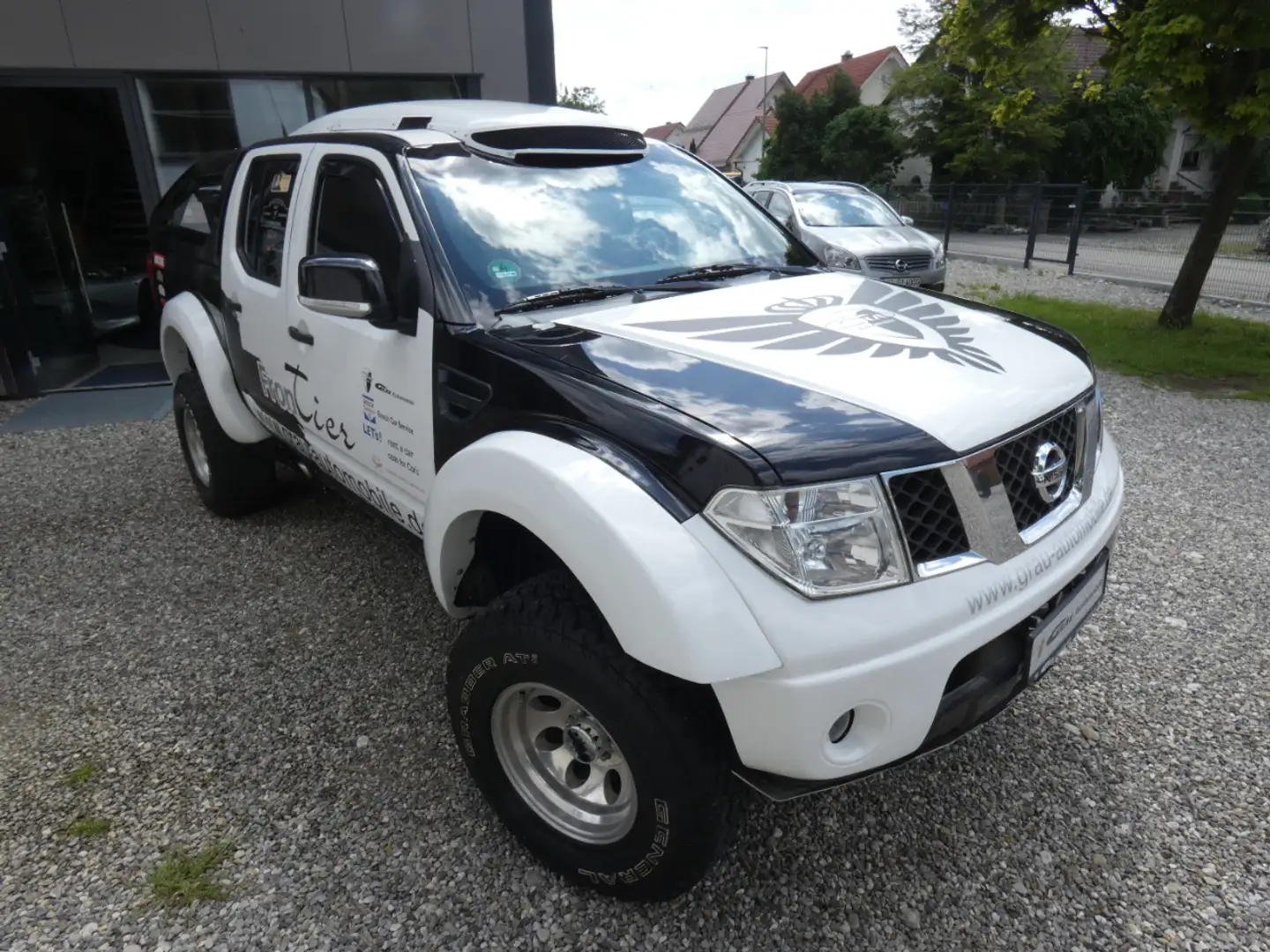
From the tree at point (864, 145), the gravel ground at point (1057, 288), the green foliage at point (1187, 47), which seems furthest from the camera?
the tree at point (864, 145)

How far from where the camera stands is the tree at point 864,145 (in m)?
31.9

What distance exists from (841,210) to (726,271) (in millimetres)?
9519

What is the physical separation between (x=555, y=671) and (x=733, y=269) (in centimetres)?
162

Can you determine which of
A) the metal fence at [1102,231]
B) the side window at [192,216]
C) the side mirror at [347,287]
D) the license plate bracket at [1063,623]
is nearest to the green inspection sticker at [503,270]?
the side mirror at [347,287]

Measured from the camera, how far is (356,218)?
110 inches

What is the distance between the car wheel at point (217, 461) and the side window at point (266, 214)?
2.94ft

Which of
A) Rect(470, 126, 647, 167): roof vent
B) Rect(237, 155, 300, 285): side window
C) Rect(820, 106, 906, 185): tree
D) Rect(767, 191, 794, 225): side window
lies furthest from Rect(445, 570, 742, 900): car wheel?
Rect(820, 106, 906, 185): tree

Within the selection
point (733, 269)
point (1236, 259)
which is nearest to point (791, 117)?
point (1236, 259)

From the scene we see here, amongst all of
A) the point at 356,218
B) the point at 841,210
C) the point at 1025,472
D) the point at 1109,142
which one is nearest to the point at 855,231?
the point at 841,210

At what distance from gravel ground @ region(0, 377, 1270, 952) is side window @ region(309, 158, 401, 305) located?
5.08ft

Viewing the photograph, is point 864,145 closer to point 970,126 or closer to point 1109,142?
point 970,126

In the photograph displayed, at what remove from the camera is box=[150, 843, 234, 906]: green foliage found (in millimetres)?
2174

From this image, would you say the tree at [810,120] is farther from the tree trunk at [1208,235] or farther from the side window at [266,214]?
the side window at [266,214]

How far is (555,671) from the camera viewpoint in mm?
1893
